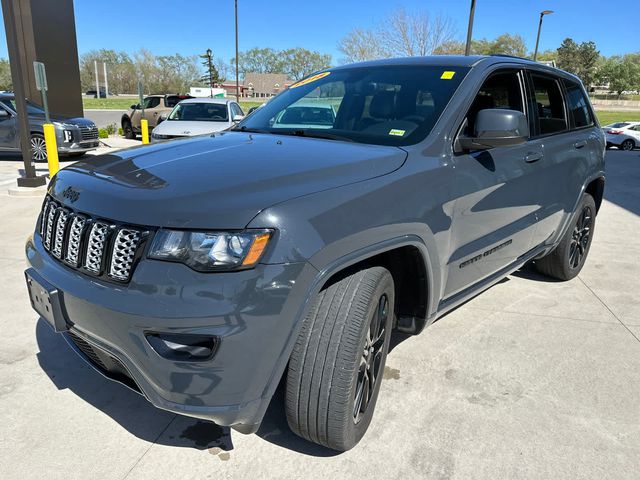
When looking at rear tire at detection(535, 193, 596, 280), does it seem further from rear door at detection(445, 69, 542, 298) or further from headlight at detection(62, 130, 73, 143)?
headlight at detection(62, 130, 73, 143)

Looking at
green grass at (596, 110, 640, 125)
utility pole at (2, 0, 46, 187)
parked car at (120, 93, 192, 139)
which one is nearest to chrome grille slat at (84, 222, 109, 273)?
utility pole at (2, 0, 46, 187)

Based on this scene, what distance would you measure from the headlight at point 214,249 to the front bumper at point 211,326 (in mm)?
31

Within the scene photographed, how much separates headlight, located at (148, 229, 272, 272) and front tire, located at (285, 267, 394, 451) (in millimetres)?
411

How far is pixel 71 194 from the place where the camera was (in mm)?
2229

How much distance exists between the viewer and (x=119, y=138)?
63.1 feet

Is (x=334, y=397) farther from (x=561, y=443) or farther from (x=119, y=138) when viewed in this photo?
(x=119, y=138)

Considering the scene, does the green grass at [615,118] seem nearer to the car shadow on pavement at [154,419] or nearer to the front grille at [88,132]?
the front grille at [88,132]

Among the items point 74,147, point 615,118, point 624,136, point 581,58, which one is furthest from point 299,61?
point 74,147

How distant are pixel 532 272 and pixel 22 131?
8085 millimetres

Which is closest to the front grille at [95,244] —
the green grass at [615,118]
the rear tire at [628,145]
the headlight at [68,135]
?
the headlight at [68,135]

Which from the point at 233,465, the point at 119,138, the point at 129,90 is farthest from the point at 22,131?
the point at 129,90

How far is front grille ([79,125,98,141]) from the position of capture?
12.2 m

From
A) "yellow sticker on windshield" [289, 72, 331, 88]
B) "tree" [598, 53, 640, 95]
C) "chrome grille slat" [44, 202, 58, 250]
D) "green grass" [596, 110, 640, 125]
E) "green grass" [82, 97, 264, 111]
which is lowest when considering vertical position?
"green grass" [596, 110, 640, 125]

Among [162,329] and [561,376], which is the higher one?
[162,329]
